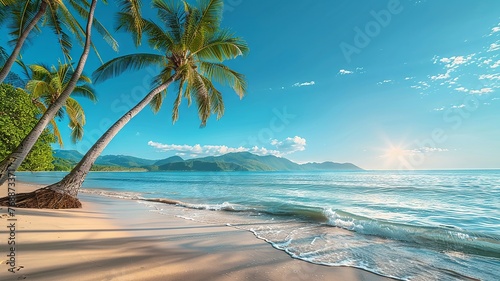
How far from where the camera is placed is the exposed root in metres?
6.96

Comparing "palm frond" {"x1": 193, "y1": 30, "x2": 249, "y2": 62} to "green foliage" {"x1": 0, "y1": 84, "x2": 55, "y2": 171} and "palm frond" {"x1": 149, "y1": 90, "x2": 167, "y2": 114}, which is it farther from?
"green foliage" {"x1": 0, "y1": 84, "x2": 55, "y2": 171}

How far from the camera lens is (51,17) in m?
10.0

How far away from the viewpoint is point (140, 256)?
143 inches

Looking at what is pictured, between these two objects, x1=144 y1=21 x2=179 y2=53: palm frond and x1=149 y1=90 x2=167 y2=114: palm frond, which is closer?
x1=144 y1=21 x2=179 y2=53: palm frond

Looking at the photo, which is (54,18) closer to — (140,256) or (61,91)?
(61,91)

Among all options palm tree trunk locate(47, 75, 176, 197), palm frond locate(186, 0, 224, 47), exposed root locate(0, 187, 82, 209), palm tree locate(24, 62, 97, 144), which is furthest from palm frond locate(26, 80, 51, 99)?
palm frond locate(186, 0, 224, 47)

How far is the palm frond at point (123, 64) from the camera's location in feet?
33.7

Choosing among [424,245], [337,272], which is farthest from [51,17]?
[424,245]

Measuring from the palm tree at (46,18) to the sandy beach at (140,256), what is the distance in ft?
25.8

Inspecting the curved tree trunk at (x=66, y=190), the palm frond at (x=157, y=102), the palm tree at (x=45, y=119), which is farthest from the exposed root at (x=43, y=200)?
the palm frond at (x=157, y=102)

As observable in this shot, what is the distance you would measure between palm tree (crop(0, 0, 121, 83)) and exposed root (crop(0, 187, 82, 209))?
480cm

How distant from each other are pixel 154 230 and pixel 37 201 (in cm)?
457

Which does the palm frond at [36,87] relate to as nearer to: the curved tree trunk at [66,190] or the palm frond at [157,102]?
the palm frond at [157,102]

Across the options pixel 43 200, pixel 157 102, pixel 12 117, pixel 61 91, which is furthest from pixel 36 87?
pixel 43 200
